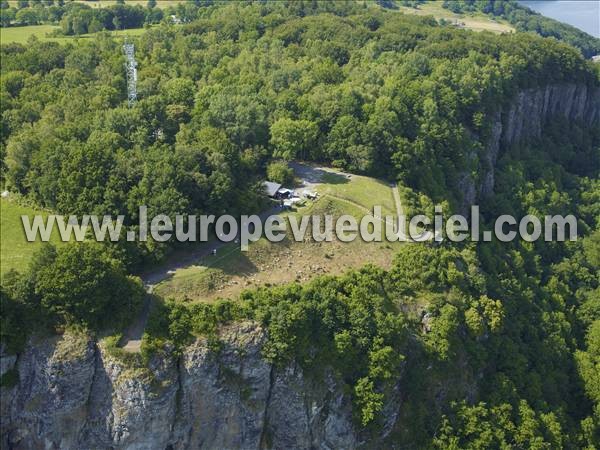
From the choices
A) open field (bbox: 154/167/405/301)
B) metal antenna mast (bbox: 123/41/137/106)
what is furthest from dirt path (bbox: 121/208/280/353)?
metal antenna mast (bbox: 123/41/137/106)

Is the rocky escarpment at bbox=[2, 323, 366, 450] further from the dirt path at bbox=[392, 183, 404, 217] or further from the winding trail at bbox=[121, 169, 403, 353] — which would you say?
the dirt path at bbox=[392, 183, 404, 217]

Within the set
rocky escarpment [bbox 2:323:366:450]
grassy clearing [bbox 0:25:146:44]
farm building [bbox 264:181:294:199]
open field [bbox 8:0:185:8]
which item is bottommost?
rocky escarpment [bbox 2:323:366:450]

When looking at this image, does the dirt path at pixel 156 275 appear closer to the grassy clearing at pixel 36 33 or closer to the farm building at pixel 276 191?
the farm building at pixel 276 191


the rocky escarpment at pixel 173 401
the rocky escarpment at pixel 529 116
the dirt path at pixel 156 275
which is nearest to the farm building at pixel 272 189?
the dirt path at pixel 156 275

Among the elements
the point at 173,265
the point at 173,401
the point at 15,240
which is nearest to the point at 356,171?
the point at 173,265

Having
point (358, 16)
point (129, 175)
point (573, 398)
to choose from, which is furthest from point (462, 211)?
point (358, 16)

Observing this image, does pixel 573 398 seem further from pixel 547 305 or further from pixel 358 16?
pixel 358 16

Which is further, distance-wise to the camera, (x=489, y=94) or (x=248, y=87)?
(x=489, y=94)
